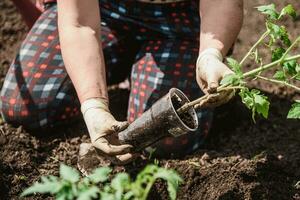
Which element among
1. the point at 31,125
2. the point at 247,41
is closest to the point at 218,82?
the point at 31,125

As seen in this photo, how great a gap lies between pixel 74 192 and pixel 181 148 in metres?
1.25

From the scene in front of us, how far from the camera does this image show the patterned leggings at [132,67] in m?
2.47

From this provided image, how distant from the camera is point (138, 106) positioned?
248cm

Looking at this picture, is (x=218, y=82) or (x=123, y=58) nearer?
(x=218, y=82)

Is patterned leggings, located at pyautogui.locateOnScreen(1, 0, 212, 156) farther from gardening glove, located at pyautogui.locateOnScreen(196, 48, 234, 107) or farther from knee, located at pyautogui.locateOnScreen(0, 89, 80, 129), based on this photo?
gardening glove, located at pyautogui.locateOnScreen(196, 48, 234, 107)

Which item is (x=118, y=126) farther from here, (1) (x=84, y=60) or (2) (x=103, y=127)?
(1) (x=84, y=60)

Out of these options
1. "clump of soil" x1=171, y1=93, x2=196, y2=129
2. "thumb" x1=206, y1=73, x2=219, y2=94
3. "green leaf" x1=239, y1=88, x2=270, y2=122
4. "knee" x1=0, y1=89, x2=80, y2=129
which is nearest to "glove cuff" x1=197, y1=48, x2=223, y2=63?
"thumb" x1=206, y1=73, x2=219, y2=94

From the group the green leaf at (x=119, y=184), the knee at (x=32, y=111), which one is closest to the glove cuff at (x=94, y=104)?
the knee at (x=32, y=111)

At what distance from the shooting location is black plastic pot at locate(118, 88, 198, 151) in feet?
5.99

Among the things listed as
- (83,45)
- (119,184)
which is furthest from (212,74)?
(119,184)

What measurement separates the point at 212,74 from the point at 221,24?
0.29 meters

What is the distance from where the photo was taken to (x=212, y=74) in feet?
6.27

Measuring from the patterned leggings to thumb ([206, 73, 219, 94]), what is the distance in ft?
1.82

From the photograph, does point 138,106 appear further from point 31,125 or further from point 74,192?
point 74,192
